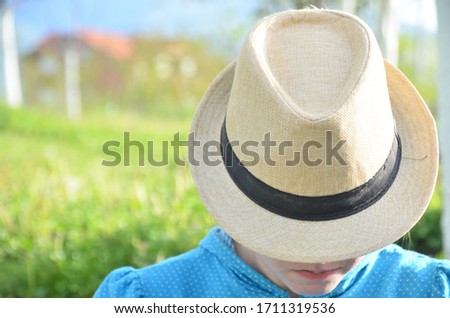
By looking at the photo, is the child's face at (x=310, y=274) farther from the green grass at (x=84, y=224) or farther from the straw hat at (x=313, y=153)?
the green grass at (x=84, y=224)

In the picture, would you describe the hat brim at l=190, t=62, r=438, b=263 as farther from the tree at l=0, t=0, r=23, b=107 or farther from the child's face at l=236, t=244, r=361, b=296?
the tree at l=0, t=0, r=23, b=107

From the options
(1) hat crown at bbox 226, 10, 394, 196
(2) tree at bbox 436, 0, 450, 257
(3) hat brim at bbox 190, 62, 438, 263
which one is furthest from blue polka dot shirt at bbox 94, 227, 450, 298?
(2) tree at bbox 436, 0, 450, 257

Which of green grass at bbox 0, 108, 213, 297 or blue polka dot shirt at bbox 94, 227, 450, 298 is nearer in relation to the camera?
blue polka dot shirt at bbox 94, 227, 450, 298

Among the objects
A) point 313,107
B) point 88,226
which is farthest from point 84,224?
point 313,107

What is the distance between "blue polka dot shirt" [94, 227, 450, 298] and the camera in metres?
1.89

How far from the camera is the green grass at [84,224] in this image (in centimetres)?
357

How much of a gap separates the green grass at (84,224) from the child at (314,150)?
1811mm

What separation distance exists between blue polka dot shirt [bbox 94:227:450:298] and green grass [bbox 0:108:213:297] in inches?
57.4

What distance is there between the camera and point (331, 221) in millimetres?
1595

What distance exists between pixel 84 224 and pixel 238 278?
2.76 metres

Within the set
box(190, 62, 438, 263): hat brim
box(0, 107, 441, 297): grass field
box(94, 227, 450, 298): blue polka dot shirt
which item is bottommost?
box(0, 107, 441, 297): grass field

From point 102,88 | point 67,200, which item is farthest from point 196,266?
point 102,88

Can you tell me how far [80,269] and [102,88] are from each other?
78.1 feet
